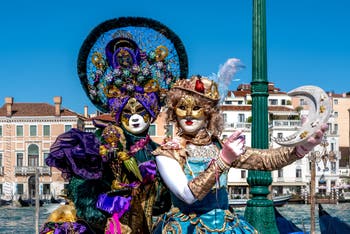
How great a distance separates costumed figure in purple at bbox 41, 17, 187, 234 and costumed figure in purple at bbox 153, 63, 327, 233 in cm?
103

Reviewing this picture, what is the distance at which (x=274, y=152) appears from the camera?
3607mm

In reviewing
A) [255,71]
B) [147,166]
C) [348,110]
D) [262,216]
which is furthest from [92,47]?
[348,110]

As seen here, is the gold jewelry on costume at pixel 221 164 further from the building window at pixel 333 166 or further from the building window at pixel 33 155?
the building window at pixel 333 166

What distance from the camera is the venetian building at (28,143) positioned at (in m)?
45.0

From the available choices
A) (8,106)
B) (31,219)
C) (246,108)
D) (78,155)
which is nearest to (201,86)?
(78,155)

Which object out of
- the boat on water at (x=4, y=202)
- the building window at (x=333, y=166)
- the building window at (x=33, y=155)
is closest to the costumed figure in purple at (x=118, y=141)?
the boat on water at (x=4, y=202)

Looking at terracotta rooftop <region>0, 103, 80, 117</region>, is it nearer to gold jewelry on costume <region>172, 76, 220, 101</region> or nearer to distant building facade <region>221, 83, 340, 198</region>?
distant building facade <region>221, 83, 340, 198</region>

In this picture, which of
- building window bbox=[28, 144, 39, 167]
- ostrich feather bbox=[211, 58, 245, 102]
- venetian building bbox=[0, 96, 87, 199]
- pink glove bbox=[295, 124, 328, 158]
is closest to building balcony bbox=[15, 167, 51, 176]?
venetian building bbox=[0, 96, 87, 199]

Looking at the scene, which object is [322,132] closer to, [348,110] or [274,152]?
[274,152]

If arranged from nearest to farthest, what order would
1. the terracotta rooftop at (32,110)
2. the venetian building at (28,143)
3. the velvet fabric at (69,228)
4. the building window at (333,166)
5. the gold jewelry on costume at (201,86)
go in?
the gold jewelry on costume at (201,86) → the velvet fabric at (69,228) → the venetian building at (28,143) → the terracotta rooftop at (32,110) → the building window at (333,166)

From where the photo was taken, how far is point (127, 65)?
5.20m

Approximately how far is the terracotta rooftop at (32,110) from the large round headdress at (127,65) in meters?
39.9

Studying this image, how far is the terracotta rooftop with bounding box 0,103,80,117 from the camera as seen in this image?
1785 inches

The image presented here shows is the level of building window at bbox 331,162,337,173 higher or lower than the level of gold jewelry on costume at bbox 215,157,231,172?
lower
